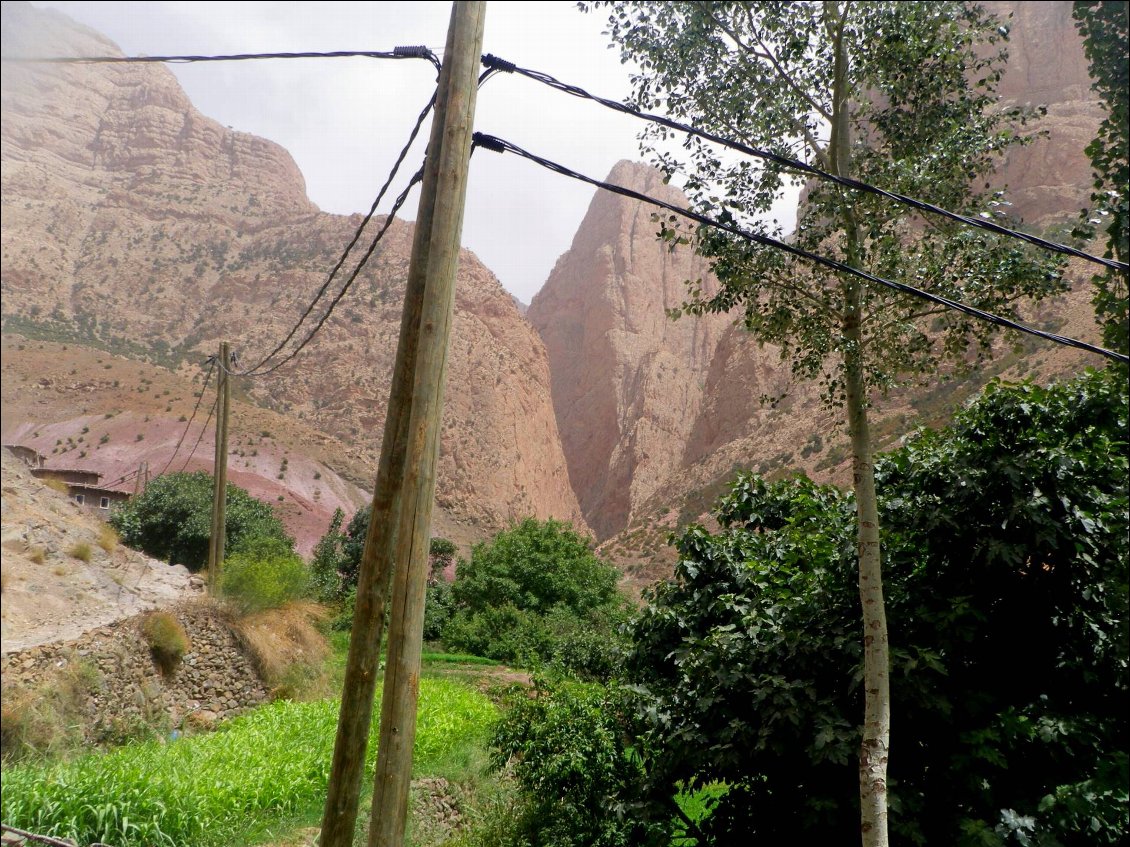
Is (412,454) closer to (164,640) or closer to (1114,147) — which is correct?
(1114,147)

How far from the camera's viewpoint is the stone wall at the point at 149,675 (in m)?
11.2

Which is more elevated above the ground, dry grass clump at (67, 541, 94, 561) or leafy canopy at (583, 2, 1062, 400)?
leafy canopy at (583, 2, 1062, 400)

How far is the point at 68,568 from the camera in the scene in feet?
35.1

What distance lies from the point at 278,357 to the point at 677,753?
196ft

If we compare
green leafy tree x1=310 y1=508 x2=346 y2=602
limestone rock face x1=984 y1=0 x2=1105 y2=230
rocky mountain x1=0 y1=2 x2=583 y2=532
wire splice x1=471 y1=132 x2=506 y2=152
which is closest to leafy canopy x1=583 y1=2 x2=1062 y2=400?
wire splice x1=471 y1=132 x2=506 y2=152

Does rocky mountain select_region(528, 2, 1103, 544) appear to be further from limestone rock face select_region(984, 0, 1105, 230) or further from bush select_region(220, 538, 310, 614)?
bush select_region(220, 538, 310, 614)

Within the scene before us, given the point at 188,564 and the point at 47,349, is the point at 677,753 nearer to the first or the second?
the point at 188,564

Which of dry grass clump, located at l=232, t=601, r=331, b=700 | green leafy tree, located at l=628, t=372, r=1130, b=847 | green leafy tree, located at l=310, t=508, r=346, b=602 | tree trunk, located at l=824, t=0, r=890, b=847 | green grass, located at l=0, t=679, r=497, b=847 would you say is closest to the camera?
tree trunk, located at l=824, t=0, r=890, b=847

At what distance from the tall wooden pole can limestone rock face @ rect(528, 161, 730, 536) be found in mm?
77459

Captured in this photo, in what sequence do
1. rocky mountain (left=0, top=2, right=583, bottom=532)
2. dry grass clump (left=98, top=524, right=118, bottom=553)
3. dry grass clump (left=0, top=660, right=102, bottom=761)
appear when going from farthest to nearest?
rocky mountain (left=0, top=2, right=583, bottom=532), dry grass clump (left=98, top=524, right=118, bottom=553), dry grass clump (left=0, top=660, right=102, bottom=761)

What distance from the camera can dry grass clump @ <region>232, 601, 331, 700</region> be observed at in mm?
17844

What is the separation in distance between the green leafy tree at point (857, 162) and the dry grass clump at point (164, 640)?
11698mm

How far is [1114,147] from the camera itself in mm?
7719

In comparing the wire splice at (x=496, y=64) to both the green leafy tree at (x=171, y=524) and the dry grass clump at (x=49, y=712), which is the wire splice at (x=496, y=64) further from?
the green leafy tree at (x=171, y=524)
